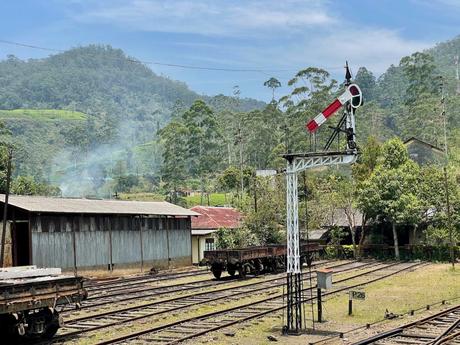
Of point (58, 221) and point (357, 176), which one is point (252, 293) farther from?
point (357, 176)

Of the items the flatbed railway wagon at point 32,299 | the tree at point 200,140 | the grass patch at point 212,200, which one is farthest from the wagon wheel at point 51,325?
the tree at point 200,140

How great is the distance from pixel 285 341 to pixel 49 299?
5928 mm

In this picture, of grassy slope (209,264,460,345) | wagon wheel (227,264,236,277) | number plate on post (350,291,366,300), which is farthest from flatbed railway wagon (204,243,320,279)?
number plate on post (350,291,366,300)

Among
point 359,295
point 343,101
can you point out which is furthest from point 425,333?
point 343,101

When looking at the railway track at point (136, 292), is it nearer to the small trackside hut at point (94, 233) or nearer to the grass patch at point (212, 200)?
the small trackside hut at point (94, 233)

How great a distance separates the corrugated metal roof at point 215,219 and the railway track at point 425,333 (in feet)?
103

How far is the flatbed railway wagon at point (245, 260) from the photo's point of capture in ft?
103

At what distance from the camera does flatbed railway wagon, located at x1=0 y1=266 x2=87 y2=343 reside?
1434 centimetres

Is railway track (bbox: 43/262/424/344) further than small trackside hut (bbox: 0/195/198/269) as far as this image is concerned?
No

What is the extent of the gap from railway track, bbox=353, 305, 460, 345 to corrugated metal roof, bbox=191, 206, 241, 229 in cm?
3132

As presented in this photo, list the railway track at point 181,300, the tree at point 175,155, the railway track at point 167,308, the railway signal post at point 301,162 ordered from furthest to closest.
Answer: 1. the tree at point 175,155
2. the railway track at point 181,300
3. the railway track at point 167,308
4. the railway signal post at point 301,162

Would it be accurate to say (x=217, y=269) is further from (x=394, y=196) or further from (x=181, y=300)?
(x=394, y=196)

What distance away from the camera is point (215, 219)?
50219 mm

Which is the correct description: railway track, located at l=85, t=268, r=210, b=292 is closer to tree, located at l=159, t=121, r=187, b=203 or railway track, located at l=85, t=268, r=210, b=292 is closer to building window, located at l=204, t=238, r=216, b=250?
building window, located at l=204, t=238, r=216, b=250
